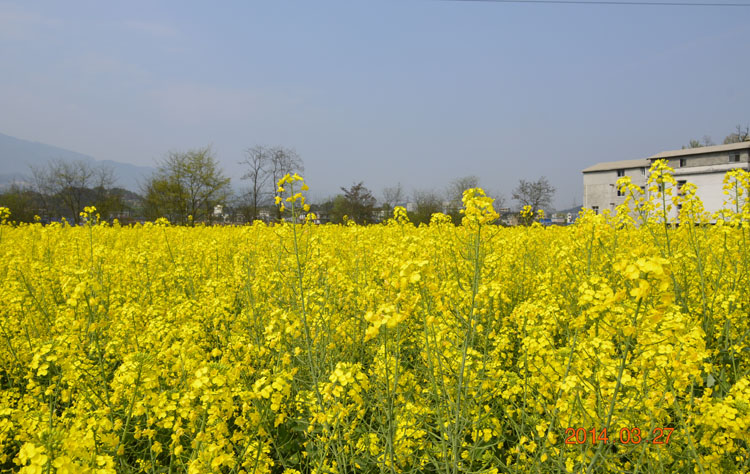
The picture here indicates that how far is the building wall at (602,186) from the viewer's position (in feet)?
151

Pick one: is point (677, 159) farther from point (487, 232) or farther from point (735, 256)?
point (487, 232)

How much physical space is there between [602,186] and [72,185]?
60517 mm

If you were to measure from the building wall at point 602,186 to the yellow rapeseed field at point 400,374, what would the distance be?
49797mm

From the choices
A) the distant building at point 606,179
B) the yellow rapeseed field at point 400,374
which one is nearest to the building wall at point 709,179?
the distant building at point 606,179

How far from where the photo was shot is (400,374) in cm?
255

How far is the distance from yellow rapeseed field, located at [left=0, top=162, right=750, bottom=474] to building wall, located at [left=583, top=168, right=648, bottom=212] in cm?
4980

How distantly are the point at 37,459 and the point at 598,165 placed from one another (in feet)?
201

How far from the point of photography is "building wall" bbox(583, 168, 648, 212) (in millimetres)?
→ 46094

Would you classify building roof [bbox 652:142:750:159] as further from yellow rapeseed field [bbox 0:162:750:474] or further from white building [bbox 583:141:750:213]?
yellow rapeseed field [bbox 0:162:750:474]

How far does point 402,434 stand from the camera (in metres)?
2.02

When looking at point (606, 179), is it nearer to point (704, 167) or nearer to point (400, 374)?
point (704, 167)

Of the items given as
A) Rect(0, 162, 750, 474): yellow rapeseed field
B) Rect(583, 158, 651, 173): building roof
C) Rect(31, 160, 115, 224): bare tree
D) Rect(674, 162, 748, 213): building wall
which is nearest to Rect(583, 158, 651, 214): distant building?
Rect(583, 158, 651, 173): building roof

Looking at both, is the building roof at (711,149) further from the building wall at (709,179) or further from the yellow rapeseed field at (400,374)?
the yellow rapeseed field at (400,374)

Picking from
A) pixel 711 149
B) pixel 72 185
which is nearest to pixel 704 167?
pixel 711 149
